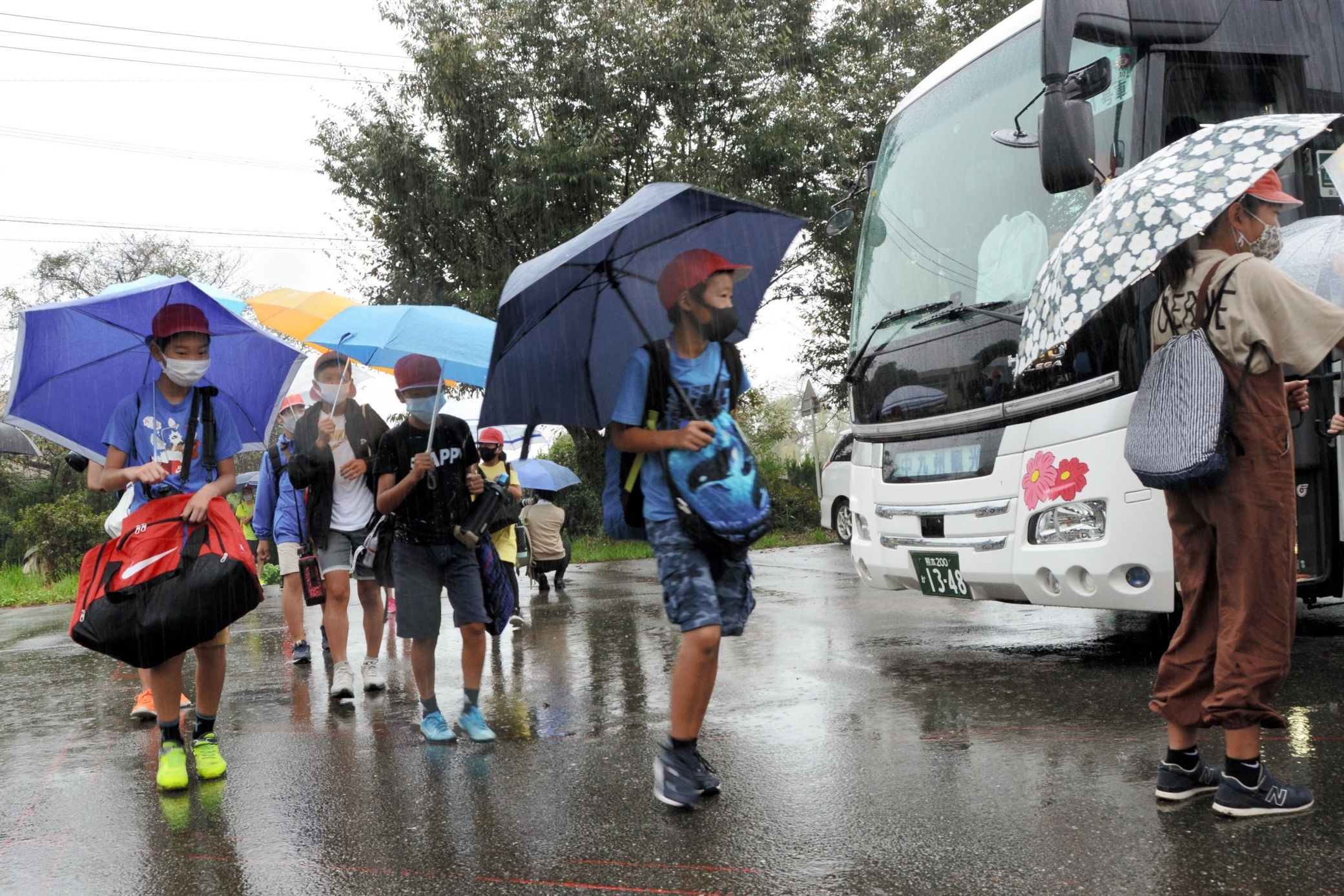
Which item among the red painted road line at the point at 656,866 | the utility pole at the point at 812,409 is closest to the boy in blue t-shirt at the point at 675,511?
the red painted road line at the point at 656,866

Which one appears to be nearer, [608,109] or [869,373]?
[869,373]

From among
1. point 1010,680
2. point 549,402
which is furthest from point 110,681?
point 1010,680

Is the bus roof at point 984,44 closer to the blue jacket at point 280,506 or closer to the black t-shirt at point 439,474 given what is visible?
the black t-shirt at point 439,474

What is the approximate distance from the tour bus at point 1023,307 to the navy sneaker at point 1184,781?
150 centimetres

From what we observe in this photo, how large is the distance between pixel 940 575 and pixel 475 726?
2487mm

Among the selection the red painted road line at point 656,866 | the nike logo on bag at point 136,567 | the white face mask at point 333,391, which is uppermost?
the white face mask at point 333,391

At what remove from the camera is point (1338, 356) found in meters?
4.89

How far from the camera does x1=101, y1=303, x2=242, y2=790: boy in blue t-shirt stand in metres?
4.66

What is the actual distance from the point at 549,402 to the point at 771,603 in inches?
239

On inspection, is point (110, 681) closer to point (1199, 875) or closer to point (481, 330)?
point (481, 330)

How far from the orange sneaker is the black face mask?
12.6 feet

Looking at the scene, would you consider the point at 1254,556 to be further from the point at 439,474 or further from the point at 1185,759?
the point at 439,474

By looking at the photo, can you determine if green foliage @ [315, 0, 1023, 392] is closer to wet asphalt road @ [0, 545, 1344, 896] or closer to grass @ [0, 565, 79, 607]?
grass @ [0, 565, 79, 607]

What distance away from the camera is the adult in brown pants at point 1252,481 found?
3.42 m
